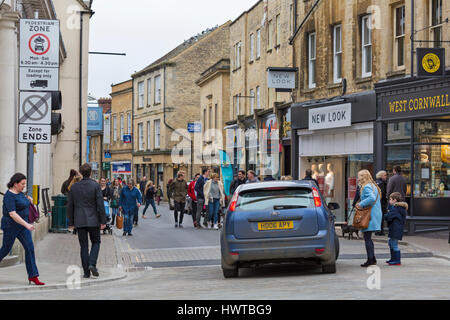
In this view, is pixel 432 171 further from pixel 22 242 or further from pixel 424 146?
pixel 22 242

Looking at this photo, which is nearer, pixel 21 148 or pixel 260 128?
pixel 21 148

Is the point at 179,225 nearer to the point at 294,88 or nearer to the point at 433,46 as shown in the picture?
the point at 294,88

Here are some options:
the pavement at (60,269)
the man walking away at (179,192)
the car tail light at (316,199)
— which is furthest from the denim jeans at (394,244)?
the man walking away at (179,192)

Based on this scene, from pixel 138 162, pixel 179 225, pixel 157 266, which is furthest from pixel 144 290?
pixel 138 162

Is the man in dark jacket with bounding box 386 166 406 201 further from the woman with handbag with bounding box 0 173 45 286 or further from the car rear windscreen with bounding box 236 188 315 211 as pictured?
the woman with handbag with bounding box 0 173 45 286

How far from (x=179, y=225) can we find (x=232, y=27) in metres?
20.1

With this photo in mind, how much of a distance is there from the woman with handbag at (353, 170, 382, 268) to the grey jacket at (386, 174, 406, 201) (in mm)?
8040

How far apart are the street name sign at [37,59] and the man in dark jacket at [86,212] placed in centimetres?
184

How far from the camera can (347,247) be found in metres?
19.2

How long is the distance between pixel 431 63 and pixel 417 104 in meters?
1.82

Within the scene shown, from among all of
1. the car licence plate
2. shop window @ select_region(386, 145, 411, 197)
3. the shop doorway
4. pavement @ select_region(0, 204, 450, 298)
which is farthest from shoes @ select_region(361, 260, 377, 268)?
the shop doorway

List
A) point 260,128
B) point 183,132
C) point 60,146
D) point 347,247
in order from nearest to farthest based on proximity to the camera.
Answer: point 347,247 → point 60,146 → point 260,128 → point 183,132

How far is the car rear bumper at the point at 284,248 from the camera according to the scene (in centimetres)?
1292

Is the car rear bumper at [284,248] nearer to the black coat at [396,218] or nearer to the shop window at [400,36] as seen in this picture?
the black coat at [396,218]
